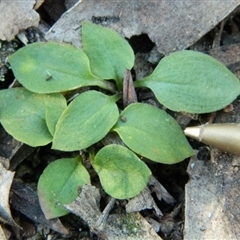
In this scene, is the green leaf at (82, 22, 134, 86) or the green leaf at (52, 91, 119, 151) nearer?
the green leaf at (52, 91, 119, 151)

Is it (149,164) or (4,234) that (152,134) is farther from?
(4,234)

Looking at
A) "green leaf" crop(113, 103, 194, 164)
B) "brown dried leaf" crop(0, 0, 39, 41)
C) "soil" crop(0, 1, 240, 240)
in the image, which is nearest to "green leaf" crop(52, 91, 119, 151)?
"green leaf" crop(113, 103, 194, 164)

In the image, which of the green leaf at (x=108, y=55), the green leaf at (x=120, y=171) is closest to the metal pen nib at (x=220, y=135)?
the green leaf at (x=120, y=171)

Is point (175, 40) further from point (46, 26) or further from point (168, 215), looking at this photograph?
point (168, 215)

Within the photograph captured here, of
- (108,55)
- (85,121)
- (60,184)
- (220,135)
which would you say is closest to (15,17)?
(108,55)

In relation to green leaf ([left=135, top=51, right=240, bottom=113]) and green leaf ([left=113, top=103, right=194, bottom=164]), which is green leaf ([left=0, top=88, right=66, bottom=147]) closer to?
green leaf ([left=113, top=103, right=194, bottom=164])

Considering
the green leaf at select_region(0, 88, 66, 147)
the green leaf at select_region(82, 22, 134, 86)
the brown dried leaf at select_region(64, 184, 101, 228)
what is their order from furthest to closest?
the green leaf at select_region(82, 22, 134, 86) < the green leaf at select_region(0, 88, 66, 147) < the brown dried leaf at select_region(64, 184, 101, 228)

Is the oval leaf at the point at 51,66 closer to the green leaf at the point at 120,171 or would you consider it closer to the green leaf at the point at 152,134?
the green leaf at the point at 152,134
